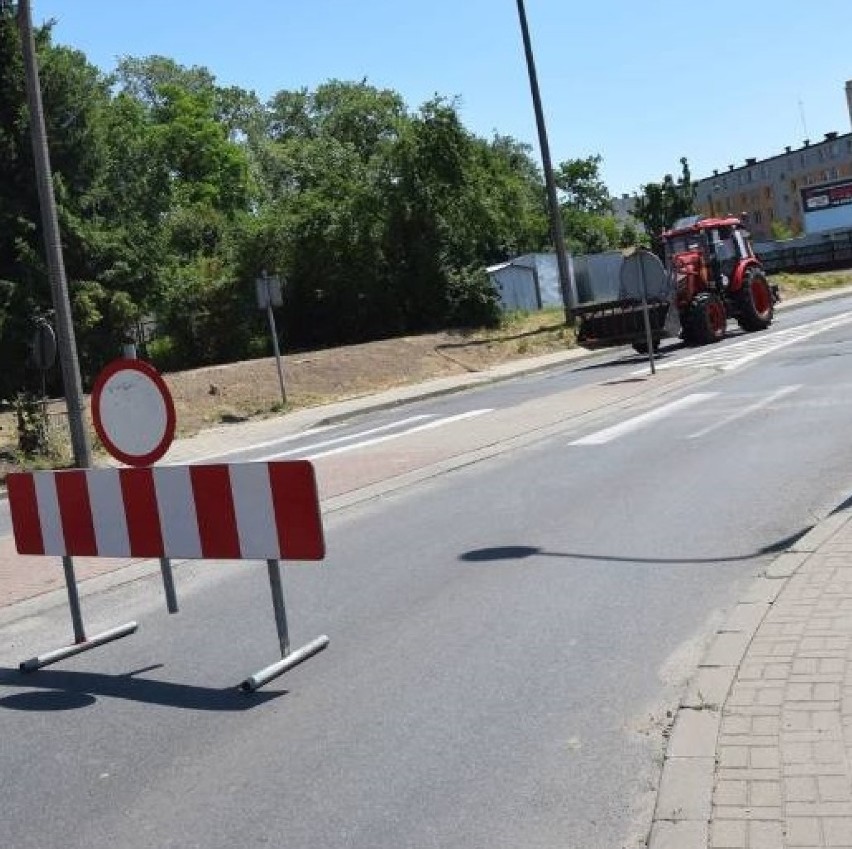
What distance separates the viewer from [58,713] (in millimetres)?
5727

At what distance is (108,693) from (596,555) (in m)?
3.43

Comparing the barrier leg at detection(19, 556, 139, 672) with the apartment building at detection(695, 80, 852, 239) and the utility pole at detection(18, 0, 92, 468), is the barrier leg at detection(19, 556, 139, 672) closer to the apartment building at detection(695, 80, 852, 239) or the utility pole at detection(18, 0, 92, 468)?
the utility pole at detection(18, 0, 92, 468)

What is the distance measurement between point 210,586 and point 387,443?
8.23 metres

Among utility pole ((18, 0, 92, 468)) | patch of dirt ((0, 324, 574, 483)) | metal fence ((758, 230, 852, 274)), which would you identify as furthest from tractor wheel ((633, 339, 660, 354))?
metal fence ((758, 230, 852, 274))

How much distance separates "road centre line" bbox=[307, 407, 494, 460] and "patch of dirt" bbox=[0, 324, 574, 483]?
6029 mm

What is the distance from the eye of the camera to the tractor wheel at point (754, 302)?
2920cm

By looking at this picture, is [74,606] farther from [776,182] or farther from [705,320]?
[776,182]

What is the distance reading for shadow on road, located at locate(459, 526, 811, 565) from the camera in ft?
24.8

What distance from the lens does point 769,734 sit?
4262mm

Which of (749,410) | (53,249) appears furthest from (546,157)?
(749,410)

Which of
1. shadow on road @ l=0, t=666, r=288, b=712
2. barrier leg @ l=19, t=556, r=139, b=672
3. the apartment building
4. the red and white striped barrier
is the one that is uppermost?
the apartment building

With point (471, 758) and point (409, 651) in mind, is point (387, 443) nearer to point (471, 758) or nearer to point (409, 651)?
point (409, 651)

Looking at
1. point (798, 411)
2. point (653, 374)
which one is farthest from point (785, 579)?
point (653, 374)

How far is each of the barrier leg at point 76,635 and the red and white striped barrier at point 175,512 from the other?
194 mm
